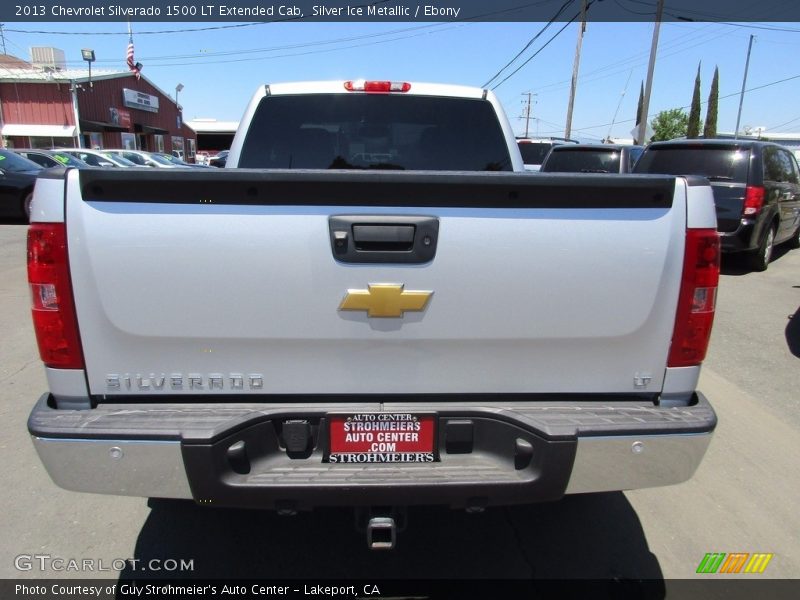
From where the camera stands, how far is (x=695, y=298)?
2049 mm

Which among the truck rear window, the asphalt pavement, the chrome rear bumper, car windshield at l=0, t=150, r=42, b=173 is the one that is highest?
the truck rear window

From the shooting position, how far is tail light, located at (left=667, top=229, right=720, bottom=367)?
2016 mm

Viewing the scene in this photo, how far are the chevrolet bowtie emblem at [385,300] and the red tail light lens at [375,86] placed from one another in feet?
6.93

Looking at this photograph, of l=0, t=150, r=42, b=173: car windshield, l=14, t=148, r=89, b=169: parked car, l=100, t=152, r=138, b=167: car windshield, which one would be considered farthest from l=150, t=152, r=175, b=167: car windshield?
l=0, t=150, r=42, b=173: car windshield

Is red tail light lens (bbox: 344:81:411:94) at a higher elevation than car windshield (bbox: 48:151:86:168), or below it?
higher

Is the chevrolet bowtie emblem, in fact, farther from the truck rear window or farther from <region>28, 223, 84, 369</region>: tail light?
the truck rear window

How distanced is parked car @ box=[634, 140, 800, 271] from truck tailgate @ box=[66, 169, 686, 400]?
24.8ft

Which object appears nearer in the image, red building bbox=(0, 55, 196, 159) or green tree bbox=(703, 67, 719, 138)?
red building bbox=(0, 55, 196, 159)

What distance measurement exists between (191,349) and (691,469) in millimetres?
1841

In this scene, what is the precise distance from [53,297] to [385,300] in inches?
43.8

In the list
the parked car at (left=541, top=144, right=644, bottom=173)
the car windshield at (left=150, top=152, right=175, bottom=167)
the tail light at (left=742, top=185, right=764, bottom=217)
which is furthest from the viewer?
the car windshield at (left=150, top=152, right=175, bottom=167)

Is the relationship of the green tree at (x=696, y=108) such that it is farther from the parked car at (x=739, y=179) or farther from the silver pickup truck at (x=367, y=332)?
the silver pickup truck at (x=367, y=332)

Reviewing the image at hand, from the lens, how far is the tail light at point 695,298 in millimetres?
2016

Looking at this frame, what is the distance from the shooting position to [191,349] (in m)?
2.01
